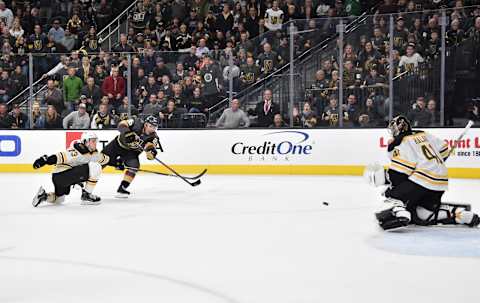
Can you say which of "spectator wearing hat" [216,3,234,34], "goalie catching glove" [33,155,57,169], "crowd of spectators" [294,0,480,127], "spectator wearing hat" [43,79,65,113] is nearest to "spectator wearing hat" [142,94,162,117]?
"spectator wearing hat" [43,79,65,113]

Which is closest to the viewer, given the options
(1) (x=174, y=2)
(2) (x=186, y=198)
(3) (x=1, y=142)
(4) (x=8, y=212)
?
(4) (x=8, y=212)

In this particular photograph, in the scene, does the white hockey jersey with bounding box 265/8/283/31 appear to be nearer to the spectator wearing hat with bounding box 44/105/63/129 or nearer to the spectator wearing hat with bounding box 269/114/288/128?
the spectator wearing hat with bounding box 269/114/288/128

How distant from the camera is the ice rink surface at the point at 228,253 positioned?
3.37 metres

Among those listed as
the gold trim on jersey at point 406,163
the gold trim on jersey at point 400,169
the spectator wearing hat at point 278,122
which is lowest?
the gold trim on jersey at point 400,169

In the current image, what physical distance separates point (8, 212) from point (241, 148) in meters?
4.94

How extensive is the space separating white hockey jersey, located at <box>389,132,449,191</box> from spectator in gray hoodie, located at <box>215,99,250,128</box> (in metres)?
5.51

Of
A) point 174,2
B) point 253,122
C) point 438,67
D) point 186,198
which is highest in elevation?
point 174,2

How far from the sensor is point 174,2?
1422 cm

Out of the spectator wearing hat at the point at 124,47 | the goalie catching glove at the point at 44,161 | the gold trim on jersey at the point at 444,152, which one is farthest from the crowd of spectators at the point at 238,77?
the gold trim on jersey at the point at 444,152

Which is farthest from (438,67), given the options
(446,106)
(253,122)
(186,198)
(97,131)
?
(97,131)

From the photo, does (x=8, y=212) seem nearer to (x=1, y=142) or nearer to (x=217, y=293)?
(x=217, y=293)

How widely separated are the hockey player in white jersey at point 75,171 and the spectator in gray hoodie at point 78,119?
4.16 m

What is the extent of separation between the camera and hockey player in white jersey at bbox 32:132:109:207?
22.8ft

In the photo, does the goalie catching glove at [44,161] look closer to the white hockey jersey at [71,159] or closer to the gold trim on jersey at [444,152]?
the white hockey jersey at [71,159]
